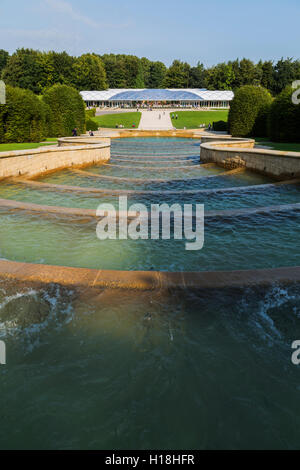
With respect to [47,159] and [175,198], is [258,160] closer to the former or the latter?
[175,198]

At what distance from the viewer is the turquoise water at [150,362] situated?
254cm

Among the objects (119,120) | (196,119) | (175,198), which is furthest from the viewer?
(196,119)

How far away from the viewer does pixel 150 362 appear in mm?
3246

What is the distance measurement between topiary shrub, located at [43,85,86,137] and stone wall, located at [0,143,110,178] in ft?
33.0

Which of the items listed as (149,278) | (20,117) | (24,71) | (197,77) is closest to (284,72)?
(197,77)

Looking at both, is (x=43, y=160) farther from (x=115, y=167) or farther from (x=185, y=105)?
(x=185, y=105)

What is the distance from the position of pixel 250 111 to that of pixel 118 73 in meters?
96.8

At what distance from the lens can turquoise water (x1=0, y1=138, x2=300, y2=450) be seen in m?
2.54

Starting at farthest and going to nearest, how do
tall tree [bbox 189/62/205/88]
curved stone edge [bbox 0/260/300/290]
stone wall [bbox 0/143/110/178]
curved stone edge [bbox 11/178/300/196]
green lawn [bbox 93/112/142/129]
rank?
tall tree [bbox 189/62/205/88]
green lawn [bbox 93/112/142/129]
stone wall [bbox 0/143/110/178]
curved stone edge [bbox 11/178/300/196]
curved stone edge [bbox 0/260/300/290]

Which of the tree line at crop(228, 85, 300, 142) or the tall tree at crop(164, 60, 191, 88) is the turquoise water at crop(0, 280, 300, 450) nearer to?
the tree line at crop(228, 85, 300, 142)

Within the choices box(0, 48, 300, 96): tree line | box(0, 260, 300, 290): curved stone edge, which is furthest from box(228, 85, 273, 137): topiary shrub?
box(0, 48, 300, 96): tree line

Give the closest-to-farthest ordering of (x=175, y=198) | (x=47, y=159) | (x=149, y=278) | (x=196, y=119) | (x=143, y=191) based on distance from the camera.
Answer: (x=149, y=278), (x=175, y=198), (x=143, y=191), (x=47, y=159), (x=196, y=119)

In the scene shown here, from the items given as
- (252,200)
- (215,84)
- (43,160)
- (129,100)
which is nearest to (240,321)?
(252,200)
